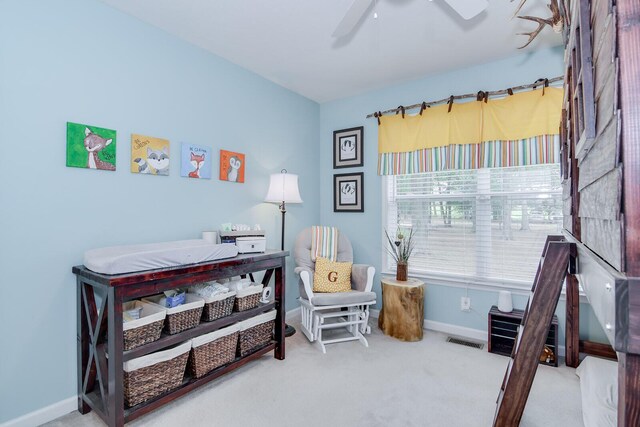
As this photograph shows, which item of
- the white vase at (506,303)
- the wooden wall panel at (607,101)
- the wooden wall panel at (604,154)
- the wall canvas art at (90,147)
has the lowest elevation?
the white vase at (506,303)

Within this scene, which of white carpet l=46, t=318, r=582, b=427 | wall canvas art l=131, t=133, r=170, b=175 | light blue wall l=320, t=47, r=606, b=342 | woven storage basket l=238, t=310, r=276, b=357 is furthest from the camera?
light blue wall l=320, t=47, r=606, b=342

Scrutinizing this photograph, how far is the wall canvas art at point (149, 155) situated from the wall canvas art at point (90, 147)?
0.47ft

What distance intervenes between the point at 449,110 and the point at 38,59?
314 centimetres

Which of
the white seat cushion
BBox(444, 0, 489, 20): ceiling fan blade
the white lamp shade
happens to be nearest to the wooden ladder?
BBox(444, 0, 489, 20): ceiling fan blade

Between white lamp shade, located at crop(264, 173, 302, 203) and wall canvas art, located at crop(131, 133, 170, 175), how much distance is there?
96 cm

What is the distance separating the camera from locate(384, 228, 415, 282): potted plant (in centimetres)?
326

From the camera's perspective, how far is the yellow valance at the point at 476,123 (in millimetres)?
2764

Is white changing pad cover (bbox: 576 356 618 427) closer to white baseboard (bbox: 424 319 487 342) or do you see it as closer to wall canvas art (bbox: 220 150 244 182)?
white baseboard (bbox: 424 319 487 342)

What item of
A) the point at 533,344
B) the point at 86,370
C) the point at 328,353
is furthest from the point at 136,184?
the point at 533,344

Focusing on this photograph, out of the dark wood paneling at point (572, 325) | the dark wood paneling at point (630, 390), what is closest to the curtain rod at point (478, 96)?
the dark wood paneling at point (572, 325)

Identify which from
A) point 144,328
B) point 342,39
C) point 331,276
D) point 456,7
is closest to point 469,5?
point 456,7

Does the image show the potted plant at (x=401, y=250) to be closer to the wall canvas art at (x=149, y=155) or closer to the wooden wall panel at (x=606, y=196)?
the wall canvas art at (x=149, y=155)

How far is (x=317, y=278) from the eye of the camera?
324 cm

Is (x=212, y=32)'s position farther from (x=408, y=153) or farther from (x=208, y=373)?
(x=208, y=373)
